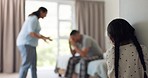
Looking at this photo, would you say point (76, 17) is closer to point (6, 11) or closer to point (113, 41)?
point (6, 11)

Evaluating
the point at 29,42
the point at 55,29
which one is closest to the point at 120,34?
the point at 29,42

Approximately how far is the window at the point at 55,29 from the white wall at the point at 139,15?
15.4 feet

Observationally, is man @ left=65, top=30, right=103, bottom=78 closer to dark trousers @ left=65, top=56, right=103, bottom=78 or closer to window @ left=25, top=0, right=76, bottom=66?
dark trousers @ left=65, top=56, right=103, bottom=78

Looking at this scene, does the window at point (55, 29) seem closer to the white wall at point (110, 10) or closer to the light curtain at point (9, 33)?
the light curtain at point (9, 33)

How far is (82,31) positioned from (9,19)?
1.96 meters

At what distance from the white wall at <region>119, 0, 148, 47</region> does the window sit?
15.4ft

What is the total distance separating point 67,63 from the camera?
4062 mm

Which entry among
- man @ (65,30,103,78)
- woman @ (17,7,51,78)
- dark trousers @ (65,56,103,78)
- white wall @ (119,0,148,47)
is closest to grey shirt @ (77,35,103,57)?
man @ (65,30,103,78)

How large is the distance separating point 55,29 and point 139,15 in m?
4.93

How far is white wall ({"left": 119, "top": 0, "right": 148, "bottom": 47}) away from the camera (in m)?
1.28

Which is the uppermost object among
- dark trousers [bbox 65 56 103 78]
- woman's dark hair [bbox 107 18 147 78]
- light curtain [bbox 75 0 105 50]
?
light curtain [bbox 75 0 105 50]

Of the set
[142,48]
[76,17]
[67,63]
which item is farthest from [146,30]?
[76,17]

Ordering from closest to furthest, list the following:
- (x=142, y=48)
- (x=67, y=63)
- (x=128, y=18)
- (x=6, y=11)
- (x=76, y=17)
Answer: (x=142, y=48) < (x=128, y=18) < (x=67, y=63) < (x=6, y=11) < (x=76, y=17)

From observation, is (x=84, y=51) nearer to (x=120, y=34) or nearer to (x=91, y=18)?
(x=120, y=34)
